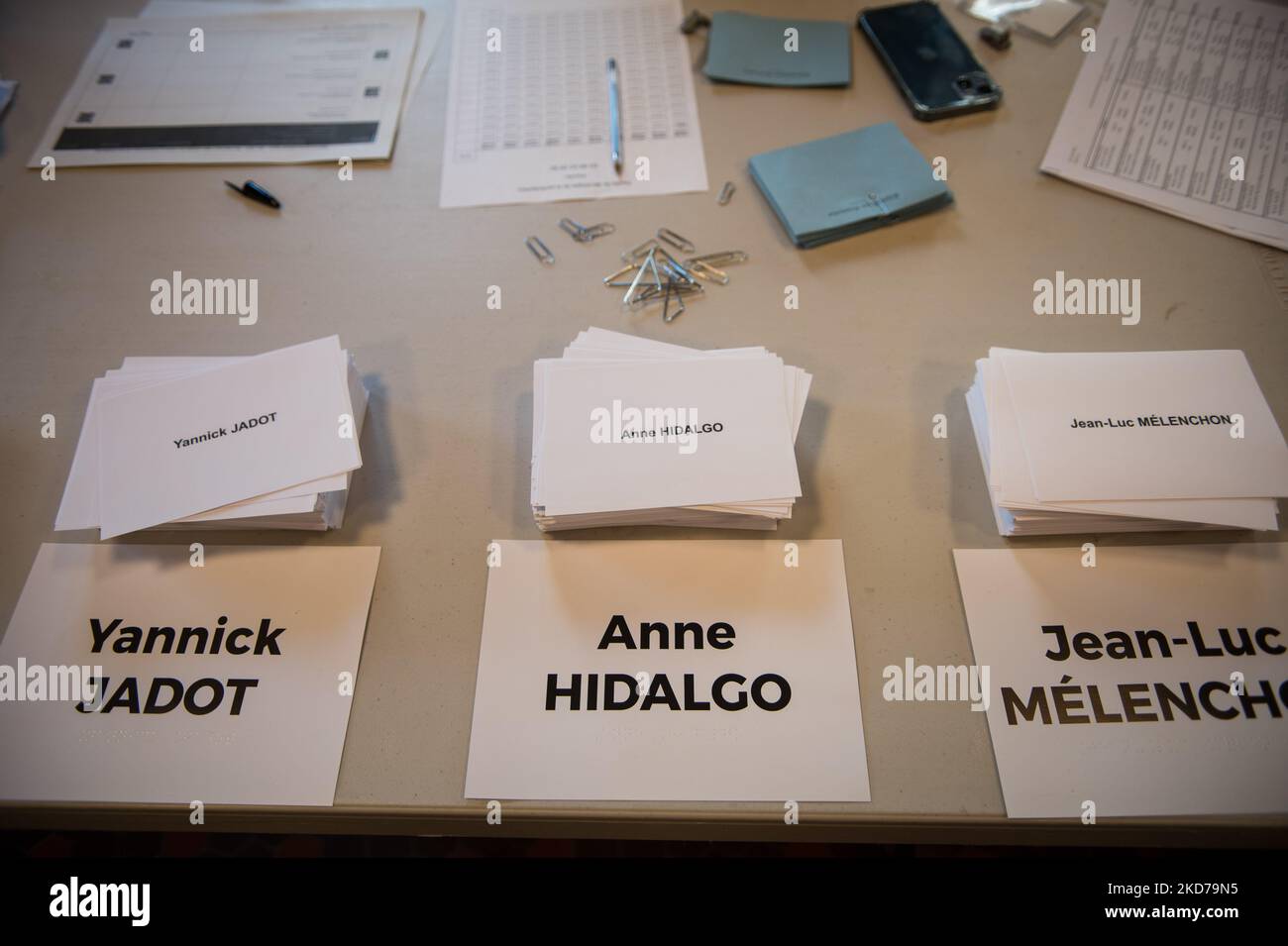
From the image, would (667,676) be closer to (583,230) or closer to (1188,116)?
(583,230)

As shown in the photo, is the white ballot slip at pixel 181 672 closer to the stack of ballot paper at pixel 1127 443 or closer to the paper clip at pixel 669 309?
the paper clip at pixel 669 309

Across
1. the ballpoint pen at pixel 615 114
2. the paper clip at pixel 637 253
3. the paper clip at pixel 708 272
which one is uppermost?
the ballpoint pen at pixel 615 114

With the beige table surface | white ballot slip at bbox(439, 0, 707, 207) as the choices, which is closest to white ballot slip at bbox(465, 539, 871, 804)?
the beige table surface

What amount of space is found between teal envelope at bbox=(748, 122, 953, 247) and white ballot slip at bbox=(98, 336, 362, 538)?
1.84 feet

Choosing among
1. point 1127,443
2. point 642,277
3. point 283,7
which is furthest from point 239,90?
point 1127,443

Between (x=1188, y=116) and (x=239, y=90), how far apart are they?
4.24 feet

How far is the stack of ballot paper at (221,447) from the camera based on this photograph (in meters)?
0.71

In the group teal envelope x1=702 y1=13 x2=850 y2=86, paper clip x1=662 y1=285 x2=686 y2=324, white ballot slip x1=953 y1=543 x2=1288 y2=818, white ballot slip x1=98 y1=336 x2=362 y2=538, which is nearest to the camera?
white ballot slip x1=953 y1=543 x2=1288 y2=818

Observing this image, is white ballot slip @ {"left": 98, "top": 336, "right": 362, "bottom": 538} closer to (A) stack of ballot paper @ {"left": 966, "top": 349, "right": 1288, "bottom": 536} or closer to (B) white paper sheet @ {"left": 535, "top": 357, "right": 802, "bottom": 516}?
(B) white paper sheet @ {"left": 535, "top": 357, "right": 802, "bottom": 516}

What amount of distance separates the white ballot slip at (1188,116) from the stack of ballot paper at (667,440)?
585 mm

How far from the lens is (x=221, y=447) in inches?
29.1


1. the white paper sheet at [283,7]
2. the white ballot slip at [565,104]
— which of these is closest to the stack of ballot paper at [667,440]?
the white ballot slip at [565,104]

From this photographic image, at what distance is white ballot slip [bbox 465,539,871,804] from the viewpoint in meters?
0.63
